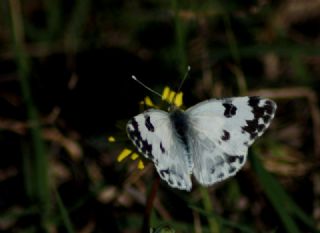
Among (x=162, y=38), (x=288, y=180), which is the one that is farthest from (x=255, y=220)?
(x=162, y=38)

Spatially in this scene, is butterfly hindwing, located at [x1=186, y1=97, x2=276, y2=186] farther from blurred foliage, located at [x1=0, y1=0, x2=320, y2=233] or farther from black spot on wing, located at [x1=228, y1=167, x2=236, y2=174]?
blurred foliage, located at [x1=0, y1=0, x2=320, y2=233]

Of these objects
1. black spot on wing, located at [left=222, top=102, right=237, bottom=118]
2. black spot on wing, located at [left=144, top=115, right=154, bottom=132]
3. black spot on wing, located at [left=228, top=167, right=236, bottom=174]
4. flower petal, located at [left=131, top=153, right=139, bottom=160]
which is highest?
black spot on wing, located at [left=144, top=115, right=154, bottom=132]

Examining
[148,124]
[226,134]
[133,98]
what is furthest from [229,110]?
[133,98]

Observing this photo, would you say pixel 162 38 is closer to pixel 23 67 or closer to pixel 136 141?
pixel 23 67

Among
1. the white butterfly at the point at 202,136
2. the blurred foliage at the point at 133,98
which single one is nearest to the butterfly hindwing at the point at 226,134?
the white butterfly at the point at 202,136

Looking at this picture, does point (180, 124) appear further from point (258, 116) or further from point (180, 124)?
point (258, 116)

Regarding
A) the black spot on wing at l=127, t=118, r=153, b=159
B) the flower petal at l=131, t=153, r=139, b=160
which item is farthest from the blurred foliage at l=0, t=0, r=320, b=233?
the black spot on wing at l=127, t=118, r=153, b=159
